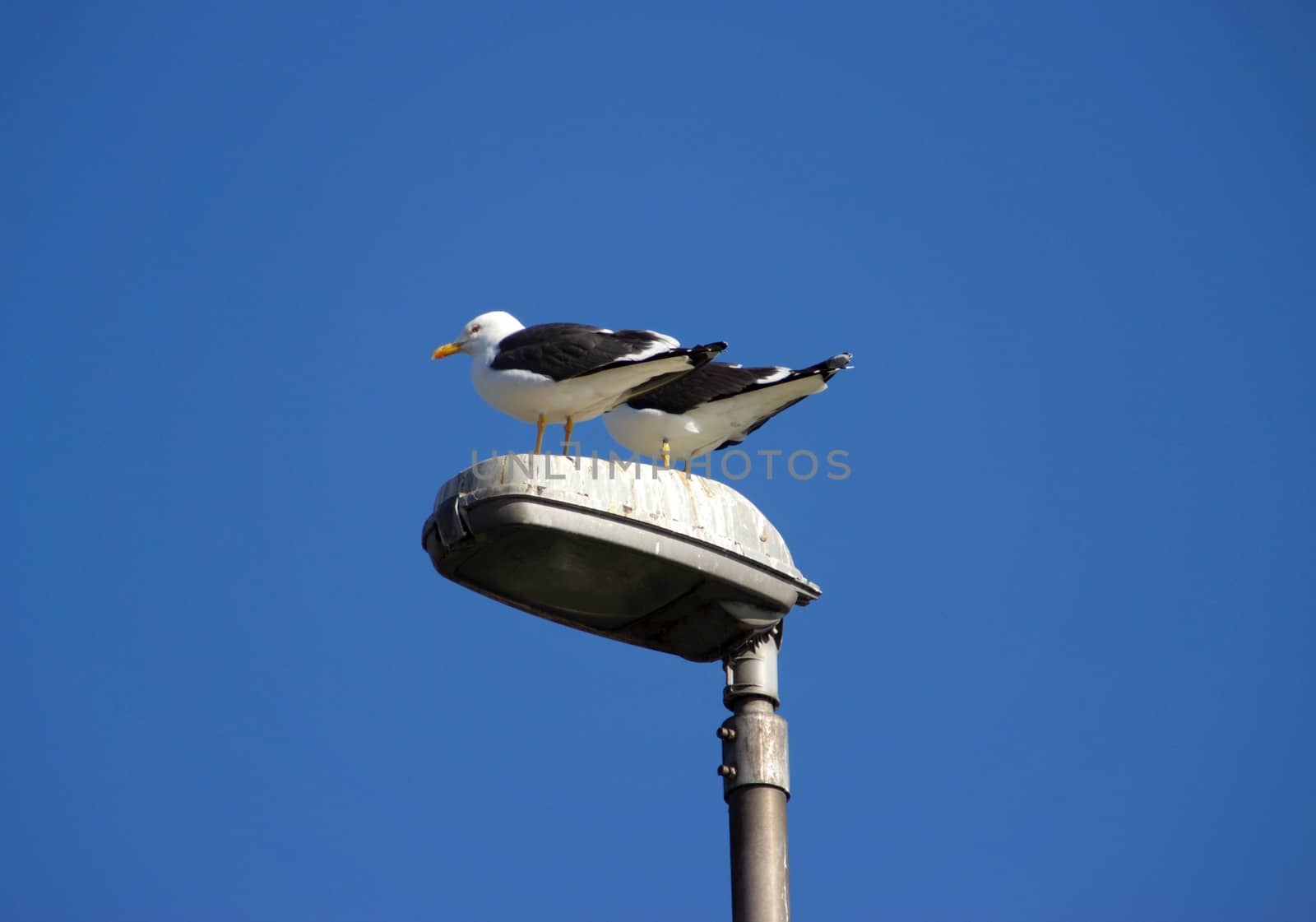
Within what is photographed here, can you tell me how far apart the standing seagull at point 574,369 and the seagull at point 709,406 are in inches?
53.9

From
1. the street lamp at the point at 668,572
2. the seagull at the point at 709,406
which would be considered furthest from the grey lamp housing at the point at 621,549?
the seagull at the point at 709,406

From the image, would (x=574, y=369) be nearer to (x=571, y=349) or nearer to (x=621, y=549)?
(x=571, y=349)

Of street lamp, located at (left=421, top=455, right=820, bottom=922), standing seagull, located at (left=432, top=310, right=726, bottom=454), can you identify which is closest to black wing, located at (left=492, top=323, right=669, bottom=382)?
standing seagull, located at (left=432, top=310, right=726, bottom=454)

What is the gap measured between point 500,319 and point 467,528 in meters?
3.71

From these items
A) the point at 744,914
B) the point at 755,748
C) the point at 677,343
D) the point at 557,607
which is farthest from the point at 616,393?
the point at 744,914

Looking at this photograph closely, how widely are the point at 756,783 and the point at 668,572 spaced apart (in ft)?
3.40

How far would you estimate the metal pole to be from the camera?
7.09m

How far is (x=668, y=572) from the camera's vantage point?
7.69 metres

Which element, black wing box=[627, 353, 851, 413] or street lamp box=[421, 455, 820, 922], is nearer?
street lamp box=[421, 455, 820, 922]

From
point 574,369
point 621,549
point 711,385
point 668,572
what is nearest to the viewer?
point 621,549

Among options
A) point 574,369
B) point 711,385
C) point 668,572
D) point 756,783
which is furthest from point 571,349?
point 756,783

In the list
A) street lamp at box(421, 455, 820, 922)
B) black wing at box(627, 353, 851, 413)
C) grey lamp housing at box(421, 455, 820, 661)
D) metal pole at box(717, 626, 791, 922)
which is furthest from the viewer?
black wing at box(627, 353, 851, 413)

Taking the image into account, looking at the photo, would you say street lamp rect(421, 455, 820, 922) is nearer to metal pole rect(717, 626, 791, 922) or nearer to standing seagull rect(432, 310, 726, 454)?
metal pole rect(717, 626, 791, 922)

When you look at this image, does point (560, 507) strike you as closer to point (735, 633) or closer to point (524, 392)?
point (735, 633)
